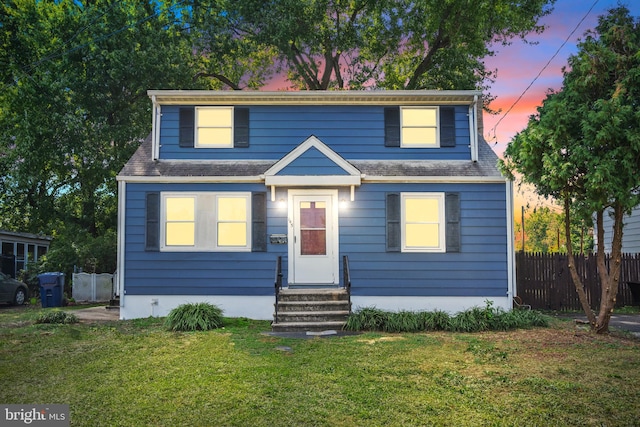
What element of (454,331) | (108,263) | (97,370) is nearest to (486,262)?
(454,331)

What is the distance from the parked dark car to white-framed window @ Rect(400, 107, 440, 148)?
12.8 m

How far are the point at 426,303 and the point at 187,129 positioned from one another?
714 cm

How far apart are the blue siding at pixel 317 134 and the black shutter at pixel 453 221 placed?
1235mm

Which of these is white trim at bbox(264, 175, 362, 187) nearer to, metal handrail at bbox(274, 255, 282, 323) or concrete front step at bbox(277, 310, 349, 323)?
metal handrail at bbox(274, 255, 282, 323)

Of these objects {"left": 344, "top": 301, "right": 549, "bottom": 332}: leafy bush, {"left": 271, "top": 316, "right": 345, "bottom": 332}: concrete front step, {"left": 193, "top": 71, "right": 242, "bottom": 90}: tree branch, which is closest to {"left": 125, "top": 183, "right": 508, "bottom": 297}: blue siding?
{"left": 344, "top": 301, "right": 549, "bottom": 332}: leafy bush

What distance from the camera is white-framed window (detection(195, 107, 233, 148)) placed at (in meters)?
12.2

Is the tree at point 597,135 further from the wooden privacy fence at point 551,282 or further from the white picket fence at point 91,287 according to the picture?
the white picket fence at point 91,287

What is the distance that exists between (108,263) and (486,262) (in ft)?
44.1

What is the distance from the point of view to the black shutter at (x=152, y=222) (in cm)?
1135

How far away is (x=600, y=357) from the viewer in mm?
7117

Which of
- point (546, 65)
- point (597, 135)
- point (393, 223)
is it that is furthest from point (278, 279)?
point (546, 65)

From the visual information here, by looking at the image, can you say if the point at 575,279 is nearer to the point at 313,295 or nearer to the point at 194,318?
the point at 313,295

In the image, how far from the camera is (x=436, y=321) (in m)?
9.82

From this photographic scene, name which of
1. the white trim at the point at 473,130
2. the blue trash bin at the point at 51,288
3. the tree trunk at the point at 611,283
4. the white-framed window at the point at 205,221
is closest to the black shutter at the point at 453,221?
the white trim at the point at 473,130
